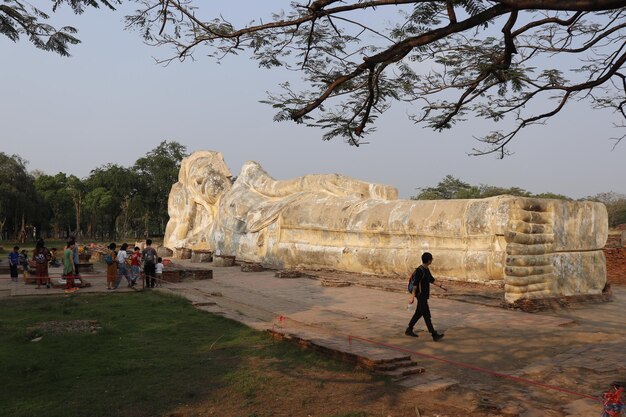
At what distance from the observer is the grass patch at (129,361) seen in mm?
4586

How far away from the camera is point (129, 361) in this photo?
5719 millimetres

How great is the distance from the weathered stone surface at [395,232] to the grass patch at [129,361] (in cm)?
482

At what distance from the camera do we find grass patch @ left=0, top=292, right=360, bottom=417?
459 cm

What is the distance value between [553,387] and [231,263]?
12.9m

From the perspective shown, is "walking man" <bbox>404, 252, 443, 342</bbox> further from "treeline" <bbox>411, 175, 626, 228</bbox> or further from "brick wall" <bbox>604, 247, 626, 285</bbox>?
"treeline" <bbox>411, 175, 626, 228</bbox>

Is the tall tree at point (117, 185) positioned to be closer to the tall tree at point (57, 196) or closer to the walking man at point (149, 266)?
the tall tree at point (57, 196)

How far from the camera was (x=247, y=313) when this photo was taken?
346 inches

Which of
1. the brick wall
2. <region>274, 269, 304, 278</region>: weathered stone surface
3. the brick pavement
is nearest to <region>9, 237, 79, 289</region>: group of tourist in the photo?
the brick pavement

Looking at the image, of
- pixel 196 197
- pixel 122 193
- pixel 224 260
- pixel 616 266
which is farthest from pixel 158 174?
pixel 616 266

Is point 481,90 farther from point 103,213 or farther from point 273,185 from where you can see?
point 103,213

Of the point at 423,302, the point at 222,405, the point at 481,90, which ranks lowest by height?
the point at 222,405

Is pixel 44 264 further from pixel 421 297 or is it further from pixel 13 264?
pixel 421 297

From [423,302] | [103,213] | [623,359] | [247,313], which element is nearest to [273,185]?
[247,313]

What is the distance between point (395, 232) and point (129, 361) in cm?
805
